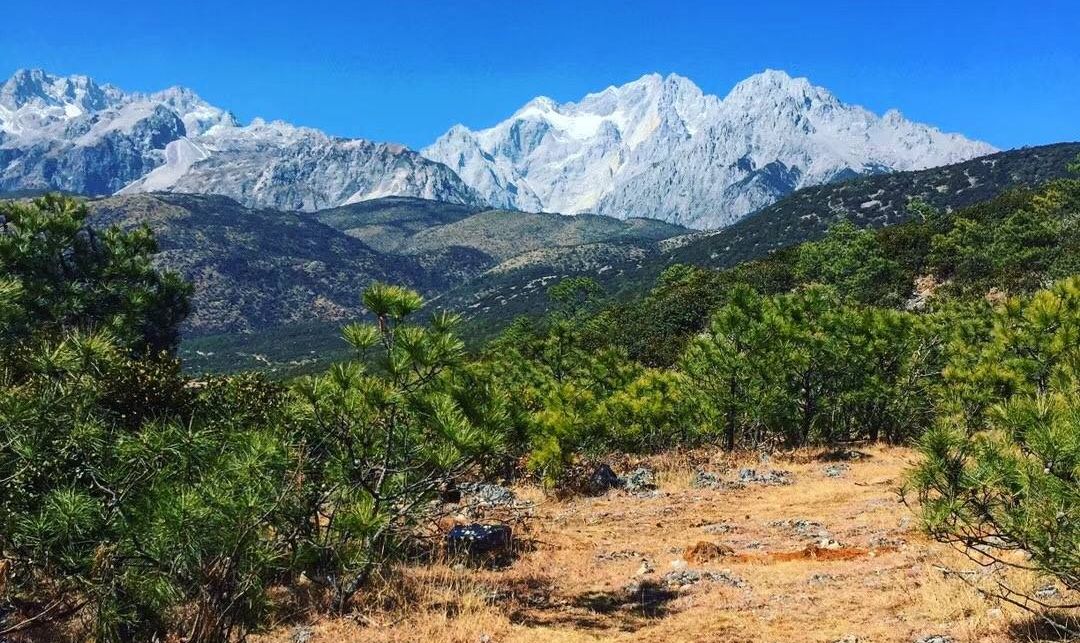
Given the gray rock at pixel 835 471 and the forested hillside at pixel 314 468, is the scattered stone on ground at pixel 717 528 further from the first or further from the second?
the gray rock at pixel 835 471

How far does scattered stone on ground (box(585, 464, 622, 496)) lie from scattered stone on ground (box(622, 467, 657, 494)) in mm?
295

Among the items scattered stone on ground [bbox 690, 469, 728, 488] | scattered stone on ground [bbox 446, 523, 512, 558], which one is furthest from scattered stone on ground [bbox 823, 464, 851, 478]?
scattered stone on ground [bbox 446, 523, 512, 558]

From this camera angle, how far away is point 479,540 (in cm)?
1057

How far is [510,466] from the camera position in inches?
731

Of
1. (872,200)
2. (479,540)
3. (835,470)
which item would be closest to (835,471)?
(835,470)

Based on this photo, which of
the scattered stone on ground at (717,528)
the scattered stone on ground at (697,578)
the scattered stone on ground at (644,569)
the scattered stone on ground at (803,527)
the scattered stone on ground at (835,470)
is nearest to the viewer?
the scattered stone on ground at (697,578)

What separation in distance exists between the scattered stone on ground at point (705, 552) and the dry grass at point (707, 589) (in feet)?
0.24

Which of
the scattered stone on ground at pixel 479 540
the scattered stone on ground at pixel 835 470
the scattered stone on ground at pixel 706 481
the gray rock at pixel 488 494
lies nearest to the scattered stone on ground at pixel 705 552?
the scattered stone on ground at pixel 479 540

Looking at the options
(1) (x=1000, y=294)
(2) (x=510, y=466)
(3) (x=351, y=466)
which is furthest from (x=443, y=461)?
(1) (x=1000, y=294)

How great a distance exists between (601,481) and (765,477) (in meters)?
4.27

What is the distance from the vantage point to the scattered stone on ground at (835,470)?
17422 mm

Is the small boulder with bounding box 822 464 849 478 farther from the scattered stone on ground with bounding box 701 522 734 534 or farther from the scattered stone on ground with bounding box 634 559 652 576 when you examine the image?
the scattered stone on ground with bounding box 634 559 652 576

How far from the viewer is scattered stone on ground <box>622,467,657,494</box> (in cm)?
1711

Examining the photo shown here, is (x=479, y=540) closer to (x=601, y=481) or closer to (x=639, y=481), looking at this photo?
(x=601, y=481)
